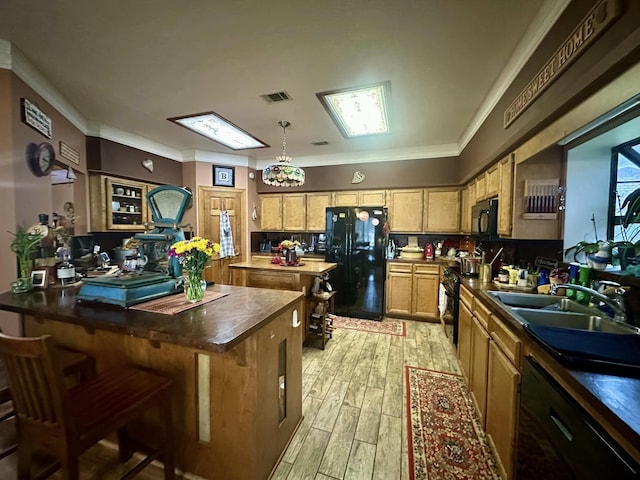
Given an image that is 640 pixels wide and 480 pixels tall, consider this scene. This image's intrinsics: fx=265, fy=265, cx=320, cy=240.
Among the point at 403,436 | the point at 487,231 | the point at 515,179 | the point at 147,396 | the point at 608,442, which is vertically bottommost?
the point at 403,436

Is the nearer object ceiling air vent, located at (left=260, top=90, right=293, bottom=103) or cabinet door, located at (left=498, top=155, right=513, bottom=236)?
cabinet door, located at (left=498, top=155, right=513, bottom=236)

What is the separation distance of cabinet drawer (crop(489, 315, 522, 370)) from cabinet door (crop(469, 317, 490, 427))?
13cm

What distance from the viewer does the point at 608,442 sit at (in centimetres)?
73

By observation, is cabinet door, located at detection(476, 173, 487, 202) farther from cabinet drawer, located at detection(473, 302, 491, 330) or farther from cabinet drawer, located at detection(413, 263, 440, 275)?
cabinet drawer, located at detection(473, 302, 491, 330)

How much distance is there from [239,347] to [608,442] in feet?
4.19

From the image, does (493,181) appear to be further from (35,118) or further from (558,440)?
(35,118)

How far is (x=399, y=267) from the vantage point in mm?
4234

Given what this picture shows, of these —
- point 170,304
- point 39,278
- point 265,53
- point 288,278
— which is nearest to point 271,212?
point 288,278

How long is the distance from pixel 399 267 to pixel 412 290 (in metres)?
0.41

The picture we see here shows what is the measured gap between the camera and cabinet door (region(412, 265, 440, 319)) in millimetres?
4051

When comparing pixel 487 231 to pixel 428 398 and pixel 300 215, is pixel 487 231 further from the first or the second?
pixel 300 215

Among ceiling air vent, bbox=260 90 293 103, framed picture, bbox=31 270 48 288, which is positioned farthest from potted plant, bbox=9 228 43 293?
ceiling air vent, bbox=260 90 293 103

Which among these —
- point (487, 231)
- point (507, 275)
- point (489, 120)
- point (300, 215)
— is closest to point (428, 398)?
point (507, 275)

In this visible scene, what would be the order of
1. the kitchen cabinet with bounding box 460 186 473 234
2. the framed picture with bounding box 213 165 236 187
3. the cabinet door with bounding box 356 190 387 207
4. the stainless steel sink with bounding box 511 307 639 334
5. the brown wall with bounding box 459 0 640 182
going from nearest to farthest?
the brown wall with bounding box 459 0 640 182, the stainless steel sink with bounding box 511 307 639 334, the kitchen cabinet with bounding box 460 186 473 234, the cabinet door with bounding box 356 190 387 207, the framed picture with bounding box 213 165 236 187
